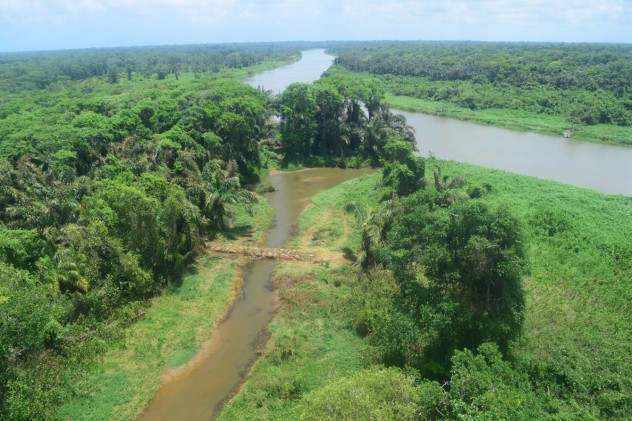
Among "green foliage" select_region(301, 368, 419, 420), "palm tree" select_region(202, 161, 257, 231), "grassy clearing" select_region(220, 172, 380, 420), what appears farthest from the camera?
"palm tree" select_region(202, 161, 257, 231)

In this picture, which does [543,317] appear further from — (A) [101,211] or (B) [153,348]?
(A) [101,211]

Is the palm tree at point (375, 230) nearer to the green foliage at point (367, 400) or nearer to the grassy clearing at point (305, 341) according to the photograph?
the grassy clearing at point (305, 341)

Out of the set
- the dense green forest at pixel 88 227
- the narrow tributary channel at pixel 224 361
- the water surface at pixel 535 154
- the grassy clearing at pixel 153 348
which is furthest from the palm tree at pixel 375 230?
the water surface at pixel 535 154

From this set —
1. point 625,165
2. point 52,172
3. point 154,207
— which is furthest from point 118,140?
point 625,165

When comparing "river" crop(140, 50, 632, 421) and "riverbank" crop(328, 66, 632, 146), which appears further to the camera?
"riverbank" crop(328, 66, 632, 146)

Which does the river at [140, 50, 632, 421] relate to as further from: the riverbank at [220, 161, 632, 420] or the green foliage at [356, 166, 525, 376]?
the green foliage at [356, 166, 525, 376]

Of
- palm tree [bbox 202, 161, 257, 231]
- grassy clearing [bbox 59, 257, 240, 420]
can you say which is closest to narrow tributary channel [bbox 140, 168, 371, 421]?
grassy clearing [bbox 59, 257, 240, 420]
